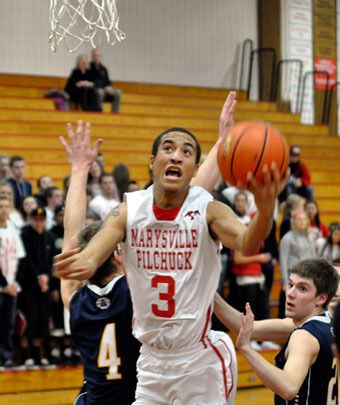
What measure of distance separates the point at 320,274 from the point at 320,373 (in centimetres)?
46

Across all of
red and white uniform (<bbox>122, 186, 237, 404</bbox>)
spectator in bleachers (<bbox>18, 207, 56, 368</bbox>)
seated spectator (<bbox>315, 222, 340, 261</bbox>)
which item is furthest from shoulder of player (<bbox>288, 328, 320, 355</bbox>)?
seated spectator (<bbox>315, 222, 340, 261</bbox>)

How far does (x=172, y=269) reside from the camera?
403 centimetres

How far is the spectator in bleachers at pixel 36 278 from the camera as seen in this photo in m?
8.00

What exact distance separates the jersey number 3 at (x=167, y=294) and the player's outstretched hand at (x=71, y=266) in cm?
44

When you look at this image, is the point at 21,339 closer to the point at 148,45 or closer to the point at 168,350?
the point at 168,350

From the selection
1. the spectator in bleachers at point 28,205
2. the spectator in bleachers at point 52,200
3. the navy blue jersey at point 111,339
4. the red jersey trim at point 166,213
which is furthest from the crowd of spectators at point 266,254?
the red jersey trim at point 166,213

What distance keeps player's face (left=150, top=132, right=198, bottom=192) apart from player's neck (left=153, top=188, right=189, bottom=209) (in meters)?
0.03

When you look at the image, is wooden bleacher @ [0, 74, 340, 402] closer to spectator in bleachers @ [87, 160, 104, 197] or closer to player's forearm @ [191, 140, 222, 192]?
spectator in bleachers @ [87, 160, 104, 197]

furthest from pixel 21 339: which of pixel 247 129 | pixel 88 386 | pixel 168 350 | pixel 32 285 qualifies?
pixel 247 129

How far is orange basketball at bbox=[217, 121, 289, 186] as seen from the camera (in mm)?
3543

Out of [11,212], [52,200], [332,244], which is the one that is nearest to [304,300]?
[11,212]

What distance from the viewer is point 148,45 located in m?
17.6

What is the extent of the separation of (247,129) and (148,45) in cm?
1413

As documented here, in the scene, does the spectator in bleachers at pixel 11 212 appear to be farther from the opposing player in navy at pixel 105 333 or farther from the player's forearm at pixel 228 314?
the player's forearm at pixel 228 314
